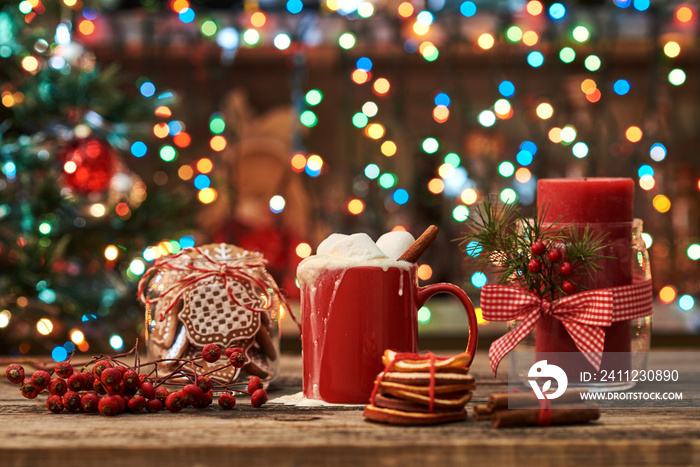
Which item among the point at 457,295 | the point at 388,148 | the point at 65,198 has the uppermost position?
the point at 388,148

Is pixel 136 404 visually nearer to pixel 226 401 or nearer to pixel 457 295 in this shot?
pixel 226 401

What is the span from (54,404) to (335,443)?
304 millimetres

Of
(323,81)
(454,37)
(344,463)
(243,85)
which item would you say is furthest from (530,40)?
(344,463)

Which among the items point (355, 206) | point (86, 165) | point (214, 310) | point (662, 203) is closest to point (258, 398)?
point (214, 310)

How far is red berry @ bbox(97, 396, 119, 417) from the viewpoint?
0.71 m

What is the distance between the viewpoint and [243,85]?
3.23 meters

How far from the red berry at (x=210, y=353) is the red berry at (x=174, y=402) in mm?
42

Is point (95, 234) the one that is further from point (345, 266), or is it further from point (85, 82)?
point (345, 266)

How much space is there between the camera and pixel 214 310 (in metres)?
0.82

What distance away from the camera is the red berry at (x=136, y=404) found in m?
0.72

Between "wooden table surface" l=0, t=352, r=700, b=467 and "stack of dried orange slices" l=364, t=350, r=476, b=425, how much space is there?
11 mm

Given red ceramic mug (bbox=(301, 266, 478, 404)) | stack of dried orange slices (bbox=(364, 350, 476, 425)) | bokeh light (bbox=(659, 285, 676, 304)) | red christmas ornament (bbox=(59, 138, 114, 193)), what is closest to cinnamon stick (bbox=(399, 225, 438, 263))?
red ceramic mug (bbox=(301, 266, 478, 404))

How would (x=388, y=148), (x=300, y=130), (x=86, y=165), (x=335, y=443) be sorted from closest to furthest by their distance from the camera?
1. (x=335, y=443)
2. (x=86, y=165)
3. (x=388, y=148)
4. (x=300, y=130)

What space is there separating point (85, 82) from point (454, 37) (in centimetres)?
134
